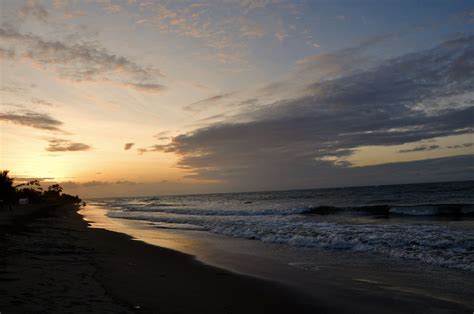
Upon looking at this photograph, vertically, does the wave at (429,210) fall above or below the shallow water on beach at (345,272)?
below

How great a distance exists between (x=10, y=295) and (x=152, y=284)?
343 cm

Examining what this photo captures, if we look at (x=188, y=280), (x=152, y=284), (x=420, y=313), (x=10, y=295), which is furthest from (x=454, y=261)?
(x=10, y=295)

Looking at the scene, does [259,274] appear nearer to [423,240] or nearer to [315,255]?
[315,255]

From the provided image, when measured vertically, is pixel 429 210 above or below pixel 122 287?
below

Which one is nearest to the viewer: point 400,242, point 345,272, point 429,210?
point 345,272

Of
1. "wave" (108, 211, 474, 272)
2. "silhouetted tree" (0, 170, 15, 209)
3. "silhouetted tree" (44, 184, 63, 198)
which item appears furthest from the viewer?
"silhouetted tree" (44, 184, 63, 198)

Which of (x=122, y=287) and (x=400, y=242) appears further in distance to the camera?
(x=400, y=242)

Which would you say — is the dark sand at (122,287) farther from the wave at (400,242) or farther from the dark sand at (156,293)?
the wave at (400,242)

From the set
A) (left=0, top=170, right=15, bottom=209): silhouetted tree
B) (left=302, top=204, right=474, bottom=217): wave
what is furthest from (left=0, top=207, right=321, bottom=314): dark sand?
(left=0, top=170, right=15, bottom=209): silhouetted tree

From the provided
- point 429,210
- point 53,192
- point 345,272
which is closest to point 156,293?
point 345,272

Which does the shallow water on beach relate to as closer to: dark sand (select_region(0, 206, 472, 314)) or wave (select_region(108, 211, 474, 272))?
dark sand (select_region(0, 206, 472, 314))

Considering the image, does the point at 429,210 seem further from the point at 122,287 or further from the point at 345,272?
the point at 122,287

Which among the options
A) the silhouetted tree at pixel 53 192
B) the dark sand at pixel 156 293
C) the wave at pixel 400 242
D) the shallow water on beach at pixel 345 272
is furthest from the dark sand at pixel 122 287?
the silhouetted tree at pixel 53 192

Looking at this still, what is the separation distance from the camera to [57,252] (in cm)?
1302
